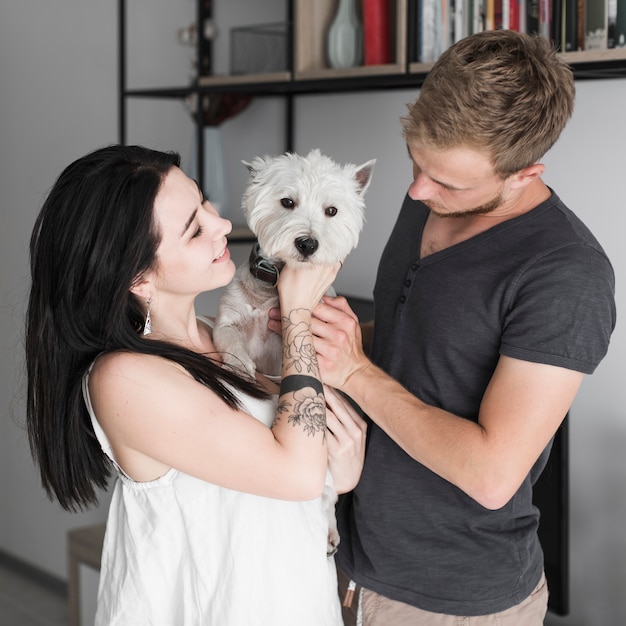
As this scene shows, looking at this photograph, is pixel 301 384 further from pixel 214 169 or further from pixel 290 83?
pixel 214 169

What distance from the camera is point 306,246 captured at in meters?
1.56

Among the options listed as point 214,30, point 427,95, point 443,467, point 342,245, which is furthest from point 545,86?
point 214,30

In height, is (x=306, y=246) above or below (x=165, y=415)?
above

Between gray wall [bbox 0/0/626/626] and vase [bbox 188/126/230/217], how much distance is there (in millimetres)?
307

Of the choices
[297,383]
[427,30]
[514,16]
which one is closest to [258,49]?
[427,30]

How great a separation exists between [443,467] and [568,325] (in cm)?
30

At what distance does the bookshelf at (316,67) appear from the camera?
202cm

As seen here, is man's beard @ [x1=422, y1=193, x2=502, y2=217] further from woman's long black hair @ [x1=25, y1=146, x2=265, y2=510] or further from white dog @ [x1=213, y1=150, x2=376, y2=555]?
woman's long black hair @ [x1=25, y1=146, x2=265, y2=510]

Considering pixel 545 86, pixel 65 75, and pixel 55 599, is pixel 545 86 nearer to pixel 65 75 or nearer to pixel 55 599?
pixel 65 75

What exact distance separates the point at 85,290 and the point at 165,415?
0.75ft

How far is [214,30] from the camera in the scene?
2.99 meters

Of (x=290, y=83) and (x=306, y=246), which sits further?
(x=290, y=83)

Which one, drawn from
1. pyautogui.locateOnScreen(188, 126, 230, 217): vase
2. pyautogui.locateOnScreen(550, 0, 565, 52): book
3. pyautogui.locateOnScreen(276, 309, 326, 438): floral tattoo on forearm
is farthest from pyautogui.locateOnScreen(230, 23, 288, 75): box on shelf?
pyautogui.locateOnScreen(276, 309, 326, 438): floral tattoo on forearm

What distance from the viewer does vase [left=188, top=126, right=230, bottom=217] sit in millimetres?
2934
